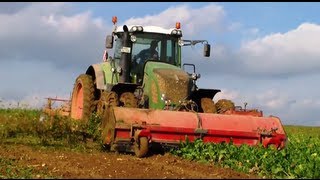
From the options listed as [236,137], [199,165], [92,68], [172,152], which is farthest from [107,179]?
[92,68]

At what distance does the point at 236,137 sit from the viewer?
10281mm

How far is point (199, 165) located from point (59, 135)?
13.7 feet

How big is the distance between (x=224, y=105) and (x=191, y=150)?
10.1ft

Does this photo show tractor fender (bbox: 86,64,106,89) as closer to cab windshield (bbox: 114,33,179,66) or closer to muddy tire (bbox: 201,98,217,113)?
cab windshield (bbox: 114,33,179,66)

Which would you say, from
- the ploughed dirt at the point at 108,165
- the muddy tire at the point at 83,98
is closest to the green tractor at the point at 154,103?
the muddy tire at the point at 83,98

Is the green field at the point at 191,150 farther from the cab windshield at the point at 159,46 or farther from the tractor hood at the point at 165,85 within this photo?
the cab windshield at the point at 159,46

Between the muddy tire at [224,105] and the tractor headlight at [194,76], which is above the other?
the tractor headlight at [194,76]

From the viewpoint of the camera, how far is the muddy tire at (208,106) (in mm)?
12031

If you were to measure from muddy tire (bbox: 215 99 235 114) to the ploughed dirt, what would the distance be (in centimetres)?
289

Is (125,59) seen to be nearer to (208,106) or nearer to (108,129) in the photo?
(208,106)

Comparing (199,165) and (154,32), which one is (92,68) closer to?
(154,32)

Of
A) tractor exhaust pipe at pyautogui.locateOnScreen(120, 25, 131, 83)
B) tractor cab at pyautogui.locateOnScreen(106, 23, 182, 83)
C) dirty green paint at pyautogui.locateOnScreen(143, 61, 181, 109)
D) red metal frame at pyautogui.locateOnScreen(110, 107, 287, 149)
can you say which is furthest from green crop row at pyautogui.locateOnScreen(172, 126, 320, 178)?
tractor cab at pyautogui.locateOnScreen(106, 23, 182, 83)

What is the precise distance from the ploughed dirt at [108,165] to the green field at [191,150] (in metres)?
0.37

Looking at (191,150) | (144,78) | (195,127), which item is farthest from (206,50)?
(191,150)
